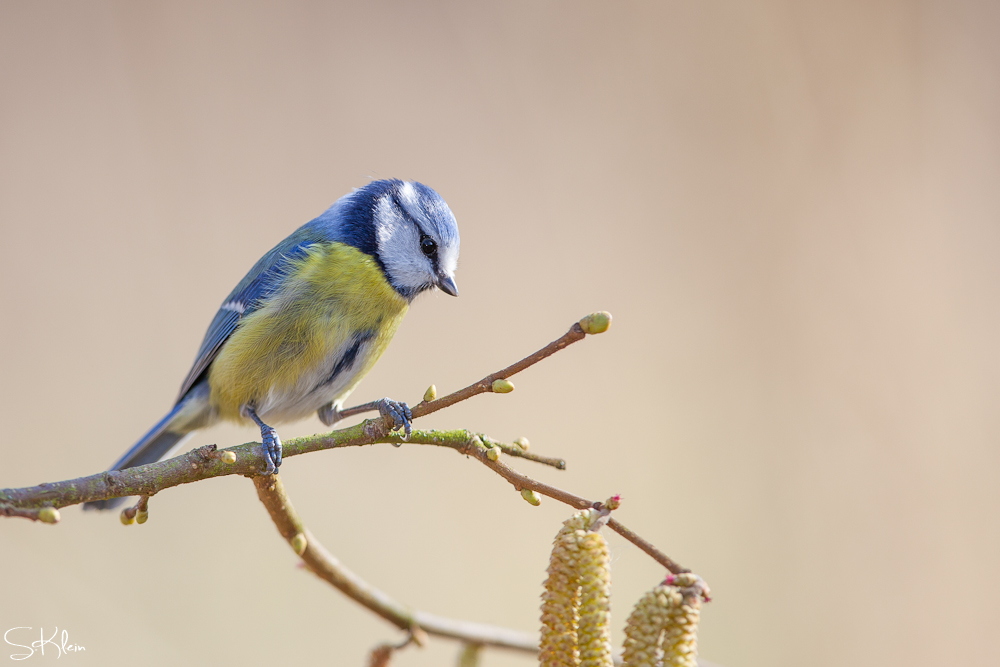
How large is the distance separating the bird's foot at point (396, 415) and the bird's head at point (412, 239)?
249 millimetres

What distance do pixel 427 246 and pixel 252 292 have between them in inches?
11.4

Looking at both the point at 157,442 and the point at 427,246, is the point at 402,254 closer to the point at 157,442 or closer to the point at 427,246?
the point at 427,246

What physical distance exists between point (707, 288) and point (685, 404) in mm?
366

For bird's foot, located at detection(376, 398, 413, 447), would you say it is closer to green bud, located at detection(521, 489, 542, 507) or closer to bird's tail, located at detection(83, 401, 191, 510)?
green bud, located at detection(521, 489, 542, 507)

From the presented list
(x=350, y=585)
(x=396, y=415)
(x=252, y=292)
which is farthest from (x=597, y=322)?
(x=252, y=292)

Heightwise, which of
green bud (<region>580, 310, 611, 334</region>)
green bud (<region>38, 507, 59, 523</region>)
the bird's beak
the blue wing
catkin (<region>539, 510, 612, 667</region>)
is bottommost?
green bud (<region>38, 507, 59, 523</region>)

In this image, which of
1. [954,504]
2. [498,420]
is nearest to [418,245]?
[498,420]

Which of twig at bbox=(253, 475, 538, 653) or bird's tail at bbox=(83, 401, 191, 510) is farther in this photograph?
bird's tail at bbox=(83, 401, 191, 510)

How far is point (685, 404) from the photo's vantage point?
6.40 feet

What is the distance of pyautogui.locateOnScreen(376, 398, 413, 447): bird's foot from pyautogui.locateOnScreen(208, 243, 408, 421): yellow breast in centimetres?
16

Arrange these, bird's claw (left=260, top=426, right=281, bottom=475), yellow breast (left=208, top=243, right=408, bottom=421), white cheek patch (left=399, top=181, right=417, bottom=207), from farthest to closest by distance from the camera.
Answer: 1. white cheek patch (left=399, top=181, right=417, bottom=207)
2. yellow breast (left=208, top=243, right=408, bottom=421)
3. bird's claw (left=260, top=426, right=281, bottom=475)

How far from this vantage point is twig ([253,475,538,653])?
64 cm

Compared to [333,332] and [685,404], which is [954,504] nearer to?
[685,404]

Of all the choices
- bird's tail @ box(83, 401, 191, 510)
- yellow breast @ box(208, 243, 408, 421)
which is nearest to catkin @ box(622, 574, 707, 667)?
yellow breast @ box(208, 243, 408, 421)
